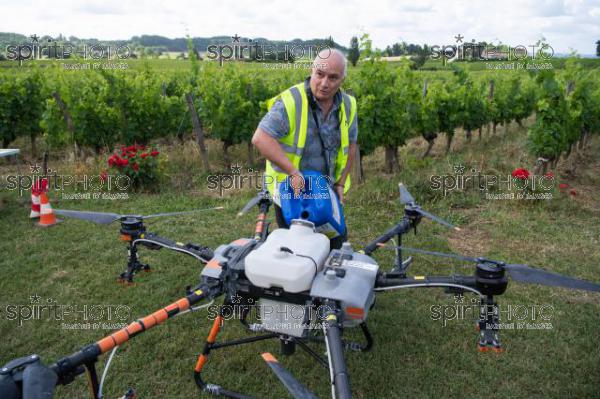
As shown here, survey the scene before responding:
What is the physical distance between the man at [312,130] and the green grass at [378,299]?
146 centimetres

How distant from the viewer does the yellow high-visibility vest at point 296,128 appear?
3686 mm

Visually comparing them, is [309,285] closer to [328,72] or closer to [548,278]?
[548,278]

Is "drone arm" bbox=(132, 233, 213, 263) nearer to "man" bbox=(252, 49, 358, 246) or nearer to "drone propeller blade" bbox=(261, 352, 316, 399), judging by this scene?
"man" bbox=(252, 49, 358, 246)

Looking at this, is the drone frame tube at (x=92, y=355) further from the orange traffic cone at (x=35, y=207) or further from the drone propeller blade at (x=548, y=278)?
the orange traffic cone at (x=35, y=207)

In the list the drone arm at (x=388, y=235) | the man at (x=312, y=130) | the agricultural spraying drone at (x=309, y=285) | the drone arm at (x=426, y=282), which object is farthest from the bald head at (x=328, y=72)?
the drone arm at (x=426, y=282)

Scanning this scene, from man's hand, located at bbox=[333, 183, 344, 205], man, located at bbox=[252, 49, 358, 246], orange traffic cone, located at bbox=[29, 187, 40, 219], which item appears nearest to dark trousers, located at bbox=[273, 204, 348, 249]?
man, located at bbox=[252, 49, 358, 246]

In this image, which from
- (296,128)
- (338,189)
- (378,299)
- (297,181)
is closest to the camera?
(297,181)

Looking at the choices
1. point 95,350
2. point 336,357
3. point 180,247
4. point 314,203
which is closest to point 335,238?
point 314,203

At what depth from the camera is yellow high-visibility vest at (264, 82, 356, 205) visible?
3.69 metres

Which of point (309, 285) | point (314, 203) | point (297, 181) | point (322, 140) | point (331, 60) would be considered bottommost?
point (309, 285)

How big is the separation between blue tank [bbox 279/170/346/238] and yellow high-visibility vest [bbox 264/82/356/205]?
0.18 m

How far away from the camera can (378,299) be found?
5.50 m

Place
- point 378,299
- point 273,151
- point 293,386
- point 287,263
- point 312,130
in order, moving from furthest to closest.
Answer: point 378,299, point 312,130, point 273,151, point 287,263, point 293,386

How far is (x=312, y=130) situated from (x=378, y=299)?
261cm
